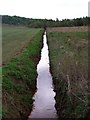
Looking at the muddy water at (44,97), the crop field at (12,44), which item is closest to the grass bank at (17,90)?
the muddy water at (44,97)

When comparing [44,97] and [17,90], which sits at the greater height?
[17,90]

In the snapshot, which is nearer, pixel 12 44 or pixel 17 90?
pixel 17 90

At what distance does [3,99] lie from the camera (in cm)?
1582

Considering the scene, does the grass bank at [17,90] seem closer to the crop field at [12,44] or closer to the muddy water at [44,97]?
the muddy water at [44,97]

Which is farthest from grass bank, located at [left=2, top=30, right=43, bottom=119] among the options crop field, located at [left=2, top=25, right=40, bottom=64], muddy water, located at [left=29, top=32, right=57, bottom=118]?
crop field, located at [left=2, top=25, right=40, bottom=64]

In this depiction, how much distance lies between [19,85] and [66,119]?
17.4ft

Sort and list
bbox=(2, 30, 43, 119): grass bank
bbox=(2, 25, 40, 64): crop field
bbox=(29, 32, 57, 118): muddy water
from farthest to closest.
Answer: bbox=(2, 25, 40, 64): crop field < bbox=(29, 32, 57, 118): muddy water < bbox=(2, 30, 43, 119): grass bank

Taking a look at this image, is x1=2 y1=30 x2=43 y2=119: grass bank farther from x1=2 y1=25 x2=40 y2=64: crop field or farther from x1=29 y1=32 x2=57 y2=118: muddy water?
x1=2 y1=25 x2=40 y2=64: crop field

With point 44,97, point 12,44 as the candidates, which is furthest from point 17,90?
Result: point 12,44

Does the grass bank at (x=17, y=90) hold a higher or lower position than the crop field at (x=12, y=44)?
lower

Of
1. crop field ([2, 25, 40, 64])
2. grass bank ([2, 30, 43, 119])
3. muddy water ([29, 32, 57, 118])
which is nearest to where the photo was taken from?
grass bank ([2, 30, 43, 119])

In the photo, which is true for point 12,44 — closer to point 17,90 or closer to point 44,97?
point 44,97

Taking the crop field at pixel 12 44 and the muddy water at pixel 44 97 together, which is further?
the crop field at pixel 12 44

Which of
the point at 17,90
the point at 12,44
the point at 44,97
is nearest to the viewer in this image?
the point at 17,90
